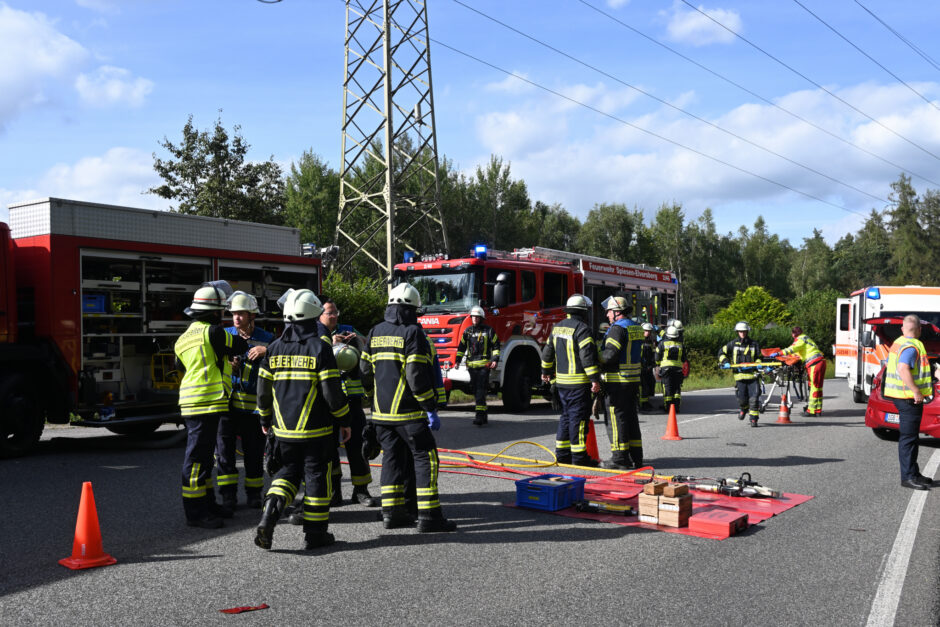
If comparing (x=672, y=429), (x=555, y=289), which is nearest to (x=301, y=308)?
(x=672, y=429)

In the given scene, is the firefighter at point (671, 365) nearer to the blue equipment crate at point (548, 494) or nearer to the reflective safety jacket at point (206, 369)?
the blue equipment crate at point (548, 494)

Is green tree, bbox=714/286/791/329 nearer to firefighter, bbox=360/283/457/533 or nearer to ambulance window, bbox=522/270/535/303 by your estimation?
ambulance window, bbox=522/270/535/303

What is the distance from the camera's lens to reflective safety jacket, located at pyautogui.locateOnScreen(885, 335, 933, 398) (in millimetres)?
8297

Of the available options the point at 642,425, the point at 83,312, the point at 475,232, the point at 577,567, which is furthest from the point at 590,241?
the point at 577,567

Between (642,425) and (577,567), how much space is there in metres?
8.88

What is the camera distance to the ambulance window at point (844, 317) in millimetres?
21195

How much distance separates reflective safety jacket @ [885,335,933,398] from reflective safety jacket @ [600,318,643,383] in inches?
105

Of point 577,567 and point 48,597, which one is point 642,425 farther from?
point 48,597

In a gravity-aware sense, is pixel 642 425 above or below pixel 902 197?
below

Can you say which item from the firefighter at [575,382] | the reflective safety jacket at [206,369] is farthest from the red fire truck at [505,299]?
the reflective safety jacket at [206,369]

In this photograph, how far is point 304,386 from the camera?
5.74 metres

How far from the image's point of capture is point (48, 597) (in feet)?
15.2

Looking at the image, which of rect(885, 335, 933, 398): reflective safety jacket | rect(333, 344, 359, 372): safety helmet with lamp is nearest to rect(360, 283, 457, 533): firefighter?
rect(333, 344, 359, 372): safety helmet with lamp

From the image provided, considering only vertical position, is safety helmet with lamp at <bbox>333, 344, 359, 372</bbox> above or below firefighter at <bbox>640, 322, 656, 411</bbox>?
above
